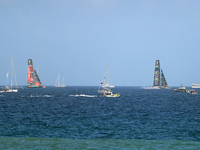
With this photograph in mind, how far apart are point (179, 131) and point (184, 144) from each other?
13.9m

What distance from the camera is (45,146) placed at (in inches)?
1264

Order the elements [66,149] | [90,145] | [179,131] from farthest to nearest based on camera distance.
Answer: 1. [179,131]
2. [90,145]
3. [66,149]

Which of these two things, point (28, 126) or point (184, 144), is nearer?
point (184, 144)

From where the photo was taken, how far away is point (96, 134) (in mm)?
44438

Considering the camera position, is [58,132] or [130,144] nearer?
[130,144]

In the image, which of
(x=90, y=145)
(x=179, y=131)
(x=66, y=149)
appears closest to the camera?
(x=66, y=149)

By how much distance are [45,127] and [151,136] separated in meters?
17.5

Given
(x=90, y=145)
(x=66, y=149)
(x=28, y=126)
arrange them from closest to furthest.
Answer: (x=66, y=149) < (x=90, y=145) < (x=28, y=126)

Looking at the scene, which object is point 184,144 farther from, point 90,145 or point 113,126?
point 113,126

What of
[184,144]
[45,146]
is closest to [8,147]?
[45,146]

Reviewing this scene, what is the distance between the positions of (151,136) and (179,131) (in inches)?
258

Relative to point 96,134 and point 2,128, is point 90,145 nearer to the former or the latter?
point 96,134

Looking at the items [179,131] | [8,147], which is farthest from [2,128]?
[179,131]

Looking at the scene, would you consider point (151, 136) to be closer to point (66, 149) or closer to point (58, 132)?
point (58, 132)
